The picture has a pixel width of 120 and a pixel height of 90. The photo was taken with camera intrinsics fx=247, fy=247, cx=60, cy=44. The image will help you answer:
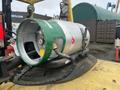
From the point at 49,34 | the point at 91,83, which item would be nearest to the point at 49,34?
the point at 49,34

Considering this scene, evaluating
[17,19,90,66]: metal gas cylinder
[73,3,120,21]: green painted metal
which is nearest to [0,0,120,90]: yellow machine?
[17,19,90,66]: metal gas cylinder

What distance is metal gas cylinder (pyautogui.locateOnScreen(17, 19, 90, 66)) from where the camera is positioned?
2359 mm

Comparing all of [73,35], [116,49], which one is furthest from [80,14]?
[73,35]

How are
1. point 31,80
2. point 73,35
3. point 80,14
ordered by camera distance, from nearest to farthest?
1. point 31,80
2. point 73,35
3. point 80,14

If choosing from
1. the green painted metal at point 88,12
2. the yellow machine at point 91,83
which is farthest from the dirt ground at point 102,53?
the green painted metal at point 88,12

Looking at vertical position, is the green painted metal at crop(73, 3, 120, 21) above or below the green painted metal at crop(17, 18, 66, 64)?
above

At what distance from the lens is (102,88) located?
239 cm

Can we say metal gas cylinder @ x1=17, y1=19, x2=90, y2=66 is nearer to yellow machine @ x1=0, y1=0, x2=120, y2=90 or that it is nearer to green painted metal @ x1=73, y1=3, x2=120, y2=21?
yellow machine @ x1=0, y1=0, x2=120, y2=90

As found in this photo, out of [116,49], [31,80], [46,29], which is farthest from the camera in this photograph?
[116,49]

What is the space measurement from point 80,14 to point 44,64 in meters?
9.15

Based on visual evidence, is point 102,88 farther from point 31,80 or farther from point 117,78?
point 31,80

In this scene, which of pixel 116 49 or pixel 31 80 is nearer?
pixel 31 80

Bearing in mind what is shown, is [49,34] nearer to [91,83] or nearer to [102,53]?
[91,83]

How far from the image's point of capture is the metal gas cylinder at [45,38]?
236 cm
